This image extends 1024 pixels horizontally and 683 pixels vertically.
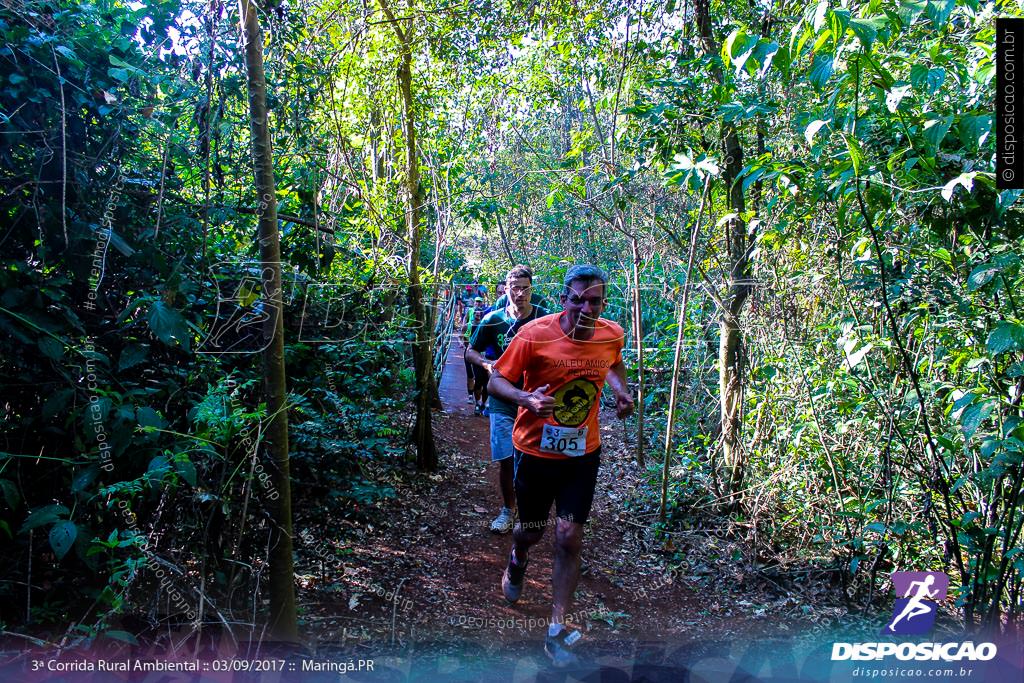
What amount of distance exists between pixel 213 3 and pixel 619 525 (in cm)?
453

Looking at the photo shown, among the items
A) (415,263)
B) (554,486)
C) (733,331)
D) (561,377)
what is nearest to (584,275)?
(561,377)

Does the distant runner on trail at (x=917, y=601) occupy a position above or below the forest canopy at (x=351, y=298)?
below

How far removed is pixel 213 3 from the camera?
2.94 meters

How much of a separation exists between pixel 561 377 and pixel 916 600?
6.66 ft

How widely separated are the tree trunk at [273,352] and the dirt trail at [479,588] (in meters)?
0.60

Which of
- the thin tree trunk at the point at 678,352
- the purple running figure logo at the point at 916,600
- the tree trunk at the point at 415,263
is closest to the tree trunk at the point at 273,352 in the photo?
the purple running figure logo at the point at 916,600

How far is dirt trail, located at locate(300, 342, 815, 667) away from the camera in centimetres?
345

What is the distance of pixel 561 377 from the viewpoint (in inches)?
131

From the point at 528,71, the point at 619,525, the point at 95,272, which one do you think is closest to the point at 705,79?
the point at 528,71

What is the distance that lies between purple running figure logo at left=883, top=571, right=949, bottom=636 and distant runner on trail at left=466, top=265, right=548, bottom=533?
241cm

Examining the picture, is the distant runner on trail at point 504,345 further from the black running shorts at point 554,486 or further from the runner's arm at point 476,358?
the black running shorts at point 554,486

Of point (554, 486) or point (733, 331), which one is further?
point (733, 331)

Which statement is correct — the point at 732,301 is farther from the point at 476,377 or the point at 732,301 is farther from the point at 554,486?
the point at 476,377

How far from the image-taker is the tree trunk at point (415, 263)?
5.69m
